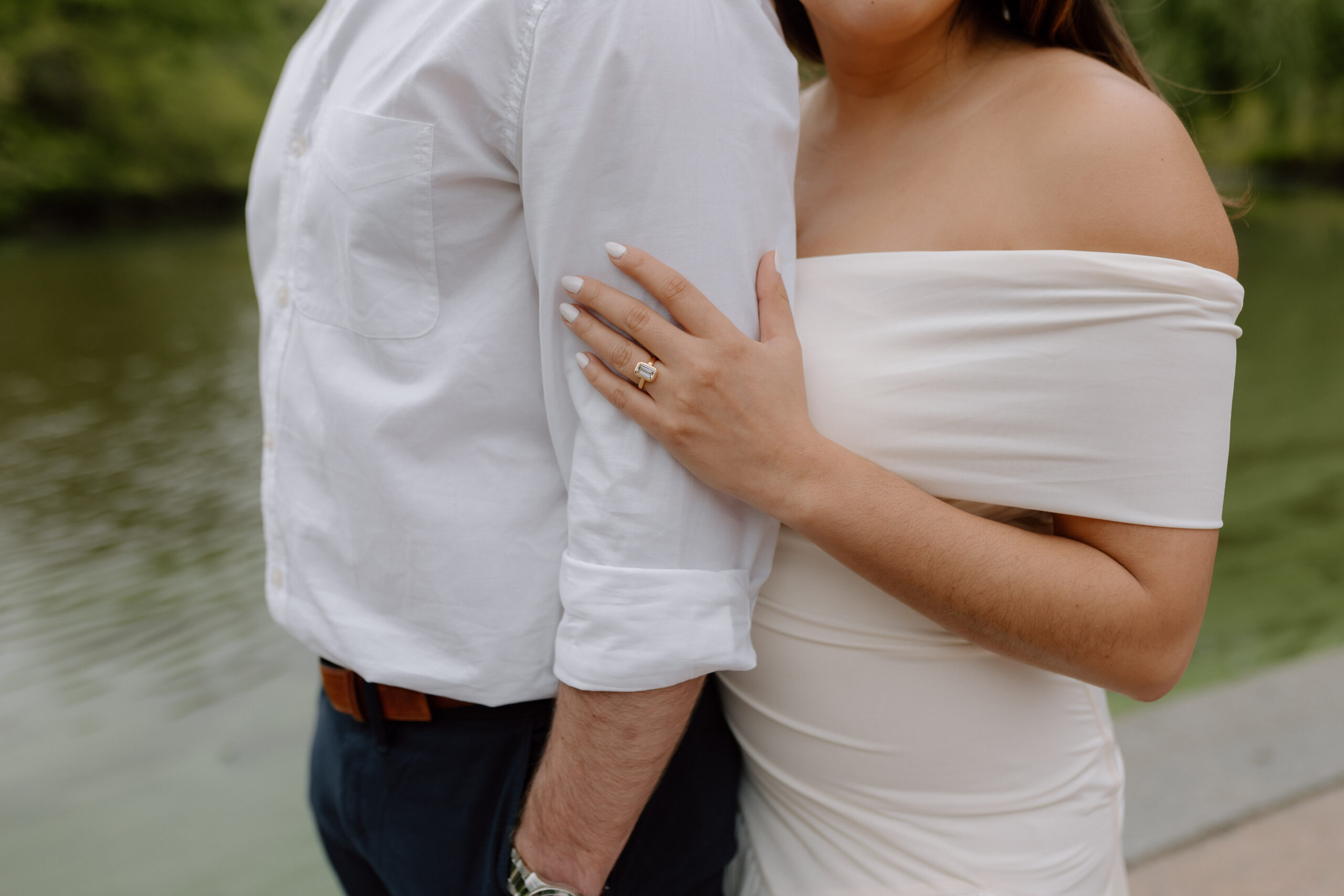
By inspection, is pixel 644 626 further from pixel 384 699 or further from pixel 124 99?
pixel 124 99

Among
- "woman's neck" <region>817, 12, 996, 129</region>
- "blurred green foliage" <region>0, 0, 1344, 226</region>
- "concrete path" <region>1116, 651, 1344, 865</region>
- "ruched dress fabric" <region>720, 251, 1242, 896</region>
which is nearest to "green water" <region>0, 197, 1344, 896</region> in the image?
"concrete path" <region>1116, 651, 1344, 865</region>

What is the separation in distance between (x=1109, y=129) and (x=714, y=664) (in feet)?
2.16

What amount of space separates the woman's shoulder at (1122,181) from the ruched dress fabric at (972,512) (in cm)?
3

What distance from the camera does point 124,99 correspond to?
22453 mm

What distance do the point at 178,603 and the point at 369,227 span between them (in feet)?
11.5

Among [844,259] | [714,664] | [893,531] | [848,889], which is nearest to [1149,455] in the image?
[893,531]

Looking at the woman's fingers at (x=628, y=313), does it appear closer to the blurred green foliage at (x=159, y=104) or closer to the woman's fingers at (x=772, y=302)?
the woman's fingers at (x=772, y=302)

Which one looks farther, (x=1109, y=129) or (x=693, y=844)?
(x=693, y=844)

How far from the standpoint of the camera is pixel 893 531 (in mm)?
956

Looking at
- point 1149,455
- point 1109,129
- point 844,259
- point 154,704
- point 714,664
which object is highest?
point 1109,129

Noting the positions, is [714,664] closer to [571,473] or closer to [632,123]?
[571,473]

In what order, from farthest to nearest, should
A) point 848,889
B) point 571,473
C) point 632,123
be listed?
point 848,889 → point 571,473 → point 632,123

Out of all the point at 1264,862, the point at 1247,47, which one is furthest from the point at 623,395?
the point at 1247,47

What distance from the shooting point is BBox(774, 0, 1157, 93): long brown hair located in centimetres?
115
